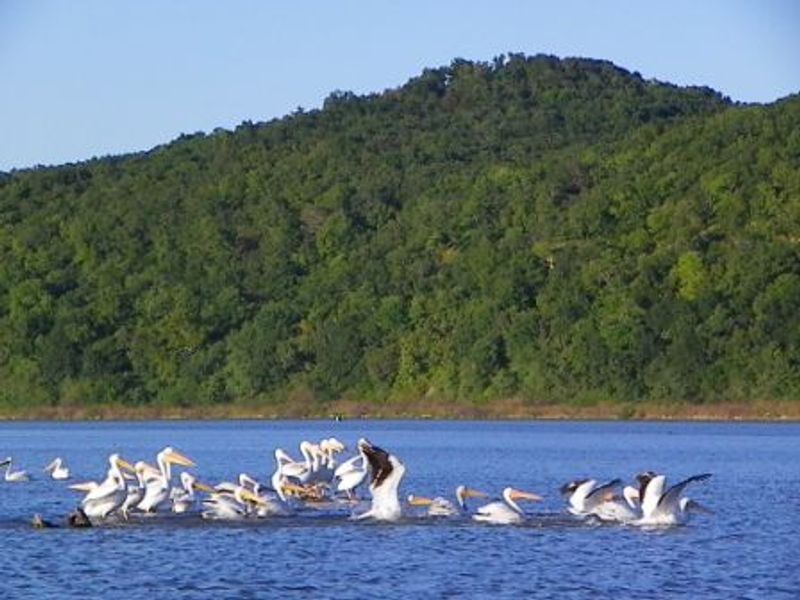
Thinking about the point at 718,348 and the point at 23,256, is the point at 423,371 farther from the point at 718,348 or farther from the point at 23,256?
the point at 23,256

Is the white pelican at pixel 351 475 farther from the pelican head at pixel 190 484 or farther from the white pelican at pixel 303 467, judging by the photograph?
the pelican head at pixel 190 484

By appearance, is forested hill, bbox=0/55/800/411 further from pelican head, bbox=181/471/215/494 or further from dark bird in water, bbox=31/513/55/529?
dark bird in water, bbox=31/513/55/529

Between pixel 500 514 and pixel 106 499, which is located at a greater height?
pixel 106 499

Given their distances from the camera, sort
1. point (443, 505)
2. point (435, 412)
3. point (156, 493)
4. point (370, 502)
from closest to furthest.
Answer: point (443, 505) → point (156, 493) → point (370, 502) → point (435, 412)

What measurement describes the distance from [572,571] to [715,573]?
136cm

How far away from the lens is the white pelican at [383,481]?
27.5m

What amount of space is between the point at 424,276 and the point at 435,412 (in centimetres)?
692

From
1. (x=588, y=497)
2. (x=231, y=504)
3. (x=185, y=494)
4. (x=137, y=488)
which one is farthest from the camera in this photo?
(x=185, y=494)

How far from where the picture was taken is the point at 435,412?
A: 3039 inches

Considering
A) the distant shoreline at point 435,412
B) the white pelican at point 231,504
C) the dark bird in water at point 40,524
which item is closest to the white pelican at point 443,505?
the white pelican at point 231,504

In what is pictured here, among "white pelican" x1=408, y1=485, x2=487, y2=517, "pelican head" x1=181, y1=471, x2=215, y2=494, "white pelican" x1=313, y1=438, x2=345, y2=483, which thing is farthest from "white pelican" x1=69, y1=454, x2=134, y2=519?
"white pelican" x1=313, y1=438, x2=345, y2=483

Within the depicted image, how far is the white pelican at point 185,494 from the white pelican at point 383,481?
88.7 inches

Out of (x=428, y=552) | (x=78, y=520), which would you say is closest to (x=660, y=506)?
(x=428, y=552)

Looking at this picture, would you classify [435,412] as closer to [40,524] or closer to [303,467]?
[303,467]
